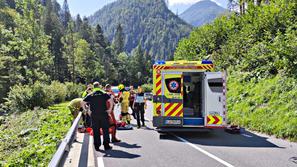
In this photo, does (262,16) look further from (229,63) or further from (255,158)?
(255,158)

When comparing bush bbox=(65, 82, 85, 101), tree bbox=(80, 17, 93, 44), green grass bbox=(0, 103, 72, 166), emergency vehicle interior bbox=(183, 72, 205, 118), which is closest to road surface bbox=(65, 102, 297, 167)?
green grass bbox=(0, 103, 72, 166)

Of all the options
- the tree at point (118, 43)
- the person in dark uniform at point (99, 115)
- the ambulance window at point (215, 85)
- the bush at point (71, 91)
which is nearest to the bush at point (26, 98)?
the bush at point (71, 91)

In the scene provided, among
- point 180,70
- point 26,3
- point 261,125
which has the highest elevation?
point 26,3

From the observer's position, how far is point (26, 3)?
44812 mm

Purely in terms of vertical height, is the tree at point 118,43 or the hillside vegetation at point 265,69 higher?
the tree at point 118,43

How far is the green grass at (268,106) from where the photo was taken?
1190cm

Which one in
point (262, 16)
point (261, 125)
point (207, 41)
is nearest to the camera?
point (261, 125)

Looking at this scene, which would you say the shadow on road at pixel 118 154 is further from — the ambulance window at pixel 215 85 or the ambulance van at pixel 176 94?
the ambulance window at pixel 215 85

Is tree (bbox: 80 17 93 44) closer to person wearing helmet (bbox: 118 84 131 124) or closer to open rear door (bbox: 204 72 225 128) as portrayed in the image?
person wearing helmet (bbox: 118 84 131 124)

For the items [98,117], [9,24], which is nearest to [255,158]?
[98,117]

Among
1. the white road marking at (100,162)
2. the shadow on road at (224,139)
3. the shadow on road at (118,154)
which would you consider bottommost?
the white road marking at (100,162)

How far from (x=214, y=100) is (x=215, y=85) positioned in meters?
0.53

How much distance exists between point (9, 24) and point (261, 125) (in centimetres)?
5923

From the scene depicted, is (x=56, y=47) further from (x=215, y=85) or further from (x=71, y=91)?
(x=215, y=85)
